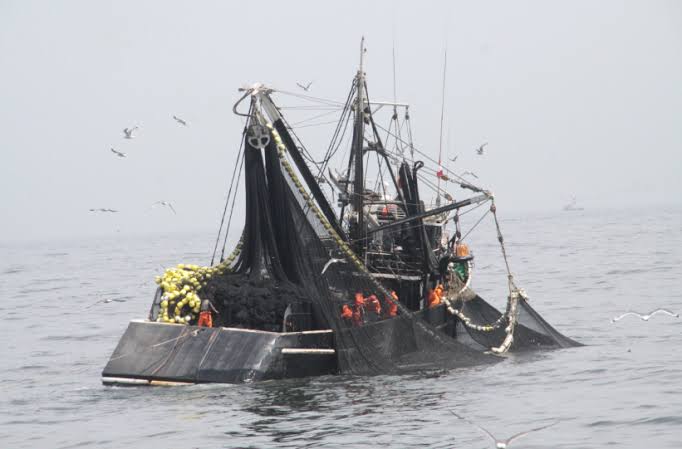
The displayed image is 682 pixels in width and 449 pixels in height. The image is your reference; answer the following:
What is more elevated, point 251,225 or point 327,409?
point 251,225

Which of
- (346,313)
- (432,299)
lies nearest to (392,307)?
(346,313)

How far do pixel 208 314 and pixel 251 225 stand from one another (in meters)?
2.28

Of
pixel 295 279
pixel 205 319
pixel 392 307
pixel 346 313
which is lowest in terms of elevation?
pixel 205 319

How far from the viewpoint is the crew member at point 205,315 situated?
23.7 metres

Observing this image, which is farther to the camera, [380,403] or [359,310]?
[359,310]

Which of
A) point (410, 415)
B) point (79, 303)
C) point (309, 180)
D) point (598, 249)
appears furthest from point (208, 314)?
point (598, 249)

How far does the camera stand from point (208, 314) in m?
23.8

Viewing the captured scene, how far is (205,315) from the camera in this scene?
23766 millimetres

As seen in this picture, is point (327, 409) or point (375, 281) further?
point (375, 281)

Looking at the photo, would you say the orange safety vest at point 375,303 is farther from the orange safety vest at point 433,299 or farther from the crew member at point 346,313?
the orange safety vest at point 433,299

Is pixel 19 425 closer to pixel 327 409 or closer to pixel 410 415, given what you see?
pixel 327 409

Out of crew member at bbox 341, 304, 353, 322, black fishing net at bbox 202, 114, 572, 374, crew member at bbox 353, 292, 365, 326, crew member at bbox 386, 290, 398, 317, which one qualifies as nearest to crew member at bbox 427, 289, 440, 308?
crew member at bbox 386, 290, 398, 317

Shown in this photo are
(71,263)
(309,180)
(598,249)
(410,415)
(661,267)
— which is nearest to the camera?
(410,415)

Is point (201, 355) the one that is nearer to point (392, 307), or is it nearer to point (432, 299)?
point (392, 307)
